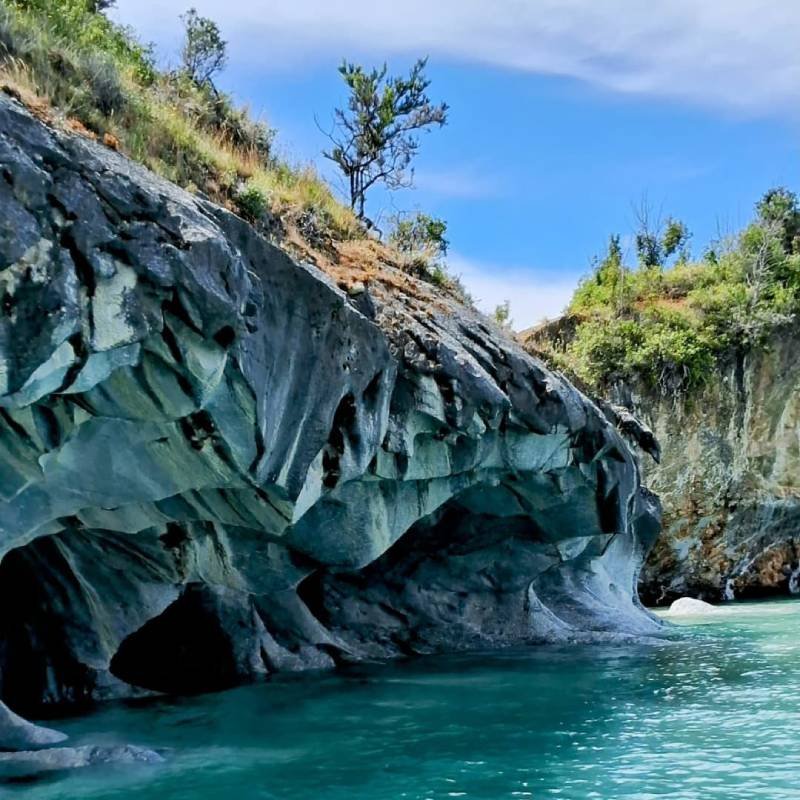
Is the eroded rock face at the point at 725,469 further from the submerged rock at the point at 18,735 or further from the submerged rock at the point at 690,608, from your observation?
the submerged rock at the point at 18,735

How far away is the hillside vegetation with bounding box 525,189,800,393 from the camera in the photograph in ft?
A: 111

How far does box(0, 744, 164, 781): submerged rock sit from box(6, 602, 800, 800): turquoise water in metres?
0.21

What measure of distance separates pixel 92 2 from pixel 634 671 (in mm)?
15325

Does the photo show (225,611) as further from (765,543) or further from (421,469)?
(765,543)

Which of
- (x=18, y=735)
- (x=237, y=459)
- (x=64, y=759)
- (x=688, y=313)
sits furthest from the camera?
(x=688, y=313)

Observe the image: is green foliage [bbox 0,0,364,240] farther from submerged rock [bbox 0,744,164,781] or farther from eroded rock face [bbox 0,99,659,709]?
submerged rock [bbox 0,744,164,781]

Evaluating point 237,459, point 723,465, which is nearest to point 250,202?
point 237,459

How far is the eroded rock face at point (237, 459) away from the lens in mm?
8617

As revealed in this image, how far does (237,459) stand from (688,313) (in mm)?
26876

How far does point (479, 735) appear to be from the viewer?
1020 cm

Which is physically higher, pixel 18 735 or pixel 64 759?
pixel 18 735

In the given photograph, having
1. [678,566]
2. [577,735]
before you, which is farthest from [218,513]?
[678,566]

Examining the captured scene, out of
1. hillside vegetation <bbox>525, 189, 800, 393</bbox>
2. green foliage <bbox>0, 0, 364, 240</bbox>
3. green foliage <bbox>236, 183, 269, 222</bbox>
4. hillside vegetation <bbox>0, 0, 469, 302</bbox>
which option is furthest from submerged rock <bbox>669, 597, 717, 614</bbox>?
green foliage <bbox>236, 183, 269, 222</bbox>

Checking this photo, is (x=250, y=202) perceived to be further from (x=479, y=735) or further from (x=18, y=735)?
(x=479, y=735)
